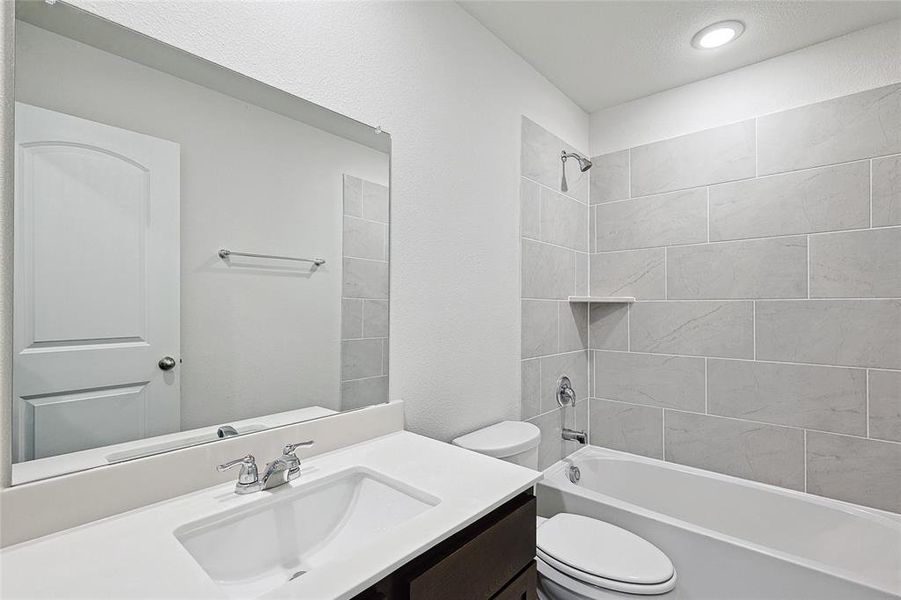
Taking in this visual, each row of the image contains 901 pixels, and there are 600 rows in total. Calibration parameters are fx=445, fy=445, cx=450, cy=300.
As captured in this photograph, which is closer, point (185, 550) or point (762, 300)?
point (185, 550)

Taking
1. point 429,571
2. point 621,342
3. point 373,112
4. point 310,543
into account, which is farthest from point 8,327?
point 621,342

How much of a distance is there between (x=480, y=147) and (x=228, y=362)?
1.26 metres

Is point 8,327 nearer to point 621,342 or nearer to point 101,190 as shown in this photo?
point 101,190

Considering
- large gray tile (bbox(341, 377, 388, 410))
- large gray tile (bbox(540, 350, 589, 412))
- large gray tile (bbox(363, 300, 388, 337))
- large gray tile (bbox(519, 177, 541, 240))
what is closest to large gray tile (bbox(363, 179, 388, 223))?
large gray tile (bbox(363, 300, 388, 337))

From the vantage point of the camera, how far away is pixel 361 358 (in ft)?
4.44

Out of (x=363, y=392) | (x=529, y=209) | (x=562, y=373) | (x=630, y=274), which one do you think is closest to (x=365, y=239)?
(x=363, y=392)

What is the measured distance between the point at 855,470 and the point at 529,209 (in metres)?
1.75

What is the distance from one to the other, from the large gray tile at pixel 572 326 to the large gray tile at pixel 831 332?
32.5 inches

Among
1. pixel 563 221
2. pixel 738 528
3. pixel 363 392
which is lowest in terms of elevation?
pixel 738 528

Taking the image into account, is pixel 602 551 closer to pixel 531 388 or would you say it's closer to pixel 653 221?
pixel 531 388

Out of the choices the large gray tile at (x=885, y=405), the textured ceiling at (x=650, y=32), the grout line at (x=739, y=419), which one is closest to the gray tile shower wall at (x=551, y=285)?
the grout line at (x=739, y=419)

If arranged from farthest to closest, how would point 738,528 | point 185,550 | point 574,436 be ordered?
point 574,436 < point 738,528 < point 185,550

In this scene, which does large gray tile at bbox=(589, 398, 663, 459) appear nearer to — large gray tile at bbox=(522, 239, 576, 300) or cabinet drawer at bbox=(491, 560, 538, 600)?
large gray tile at bbox=(522, 239, 576, 300)

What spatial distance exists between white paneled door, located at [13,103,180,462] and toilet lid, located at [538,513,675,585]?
127 cm
